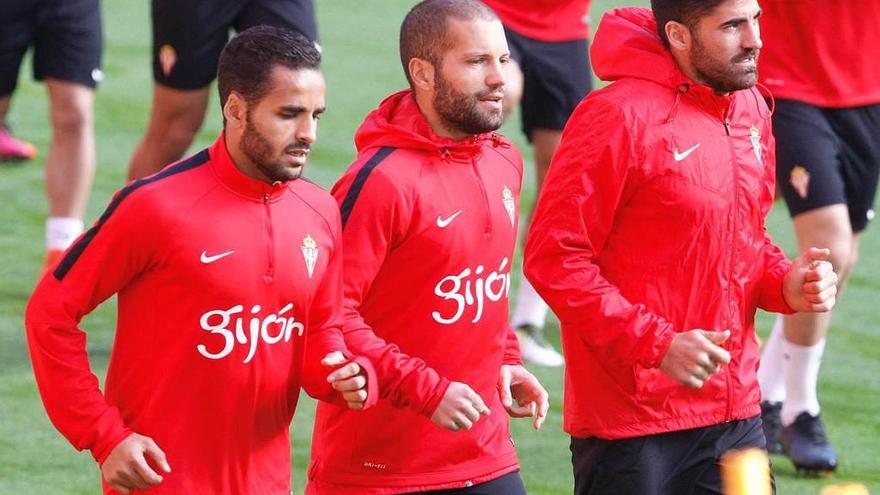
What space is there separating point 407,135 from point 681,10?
0.77 m

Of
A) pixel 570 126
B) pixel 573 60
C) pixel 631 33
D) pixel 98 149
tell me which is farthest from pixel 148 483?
pixel 98 149

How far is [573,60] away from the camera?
25.5 feet

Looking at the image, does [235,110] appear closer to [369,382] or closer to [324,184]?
[369,382]

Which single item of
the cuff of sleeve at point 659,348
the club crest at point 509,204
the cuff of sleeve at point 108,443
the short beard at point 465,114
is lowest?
the cuff of sleeve at point 108,443

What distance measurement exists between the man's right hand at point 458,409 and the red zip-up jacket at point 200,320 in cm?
19

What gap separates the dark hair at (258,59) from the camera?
13.9 ft

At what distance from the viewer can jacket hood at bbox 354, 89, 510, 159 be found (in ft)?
15.0

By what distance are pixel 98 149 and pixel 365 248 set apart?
6297 millimetres

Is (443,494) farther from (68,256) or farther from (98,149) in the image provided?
(98,149)

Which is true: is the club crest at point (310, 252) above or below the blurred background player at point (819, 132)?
above

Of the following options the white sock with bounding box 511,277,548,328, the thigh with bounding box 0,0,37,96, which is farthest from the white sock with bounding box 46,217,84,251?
the white sock with bounding box 511,277,548,328

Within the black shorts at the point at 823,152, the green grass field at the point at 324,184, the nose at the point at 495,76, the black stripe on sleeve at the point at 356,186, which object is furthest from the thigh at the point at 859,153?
the black stripe on sleeve at the point at 356,186

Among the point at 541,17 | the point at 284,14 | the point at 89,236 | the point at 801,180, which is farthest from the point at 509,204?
the point at 541,17

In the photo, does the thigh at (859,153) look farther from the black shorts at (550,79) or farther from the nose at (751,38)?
the nose at (751,38)
